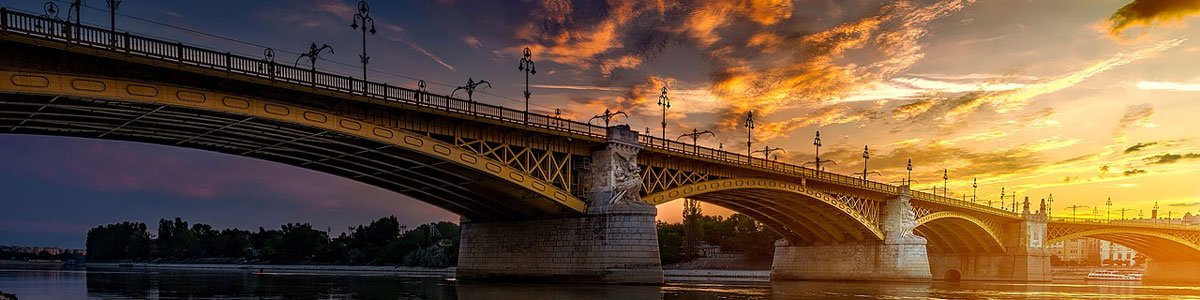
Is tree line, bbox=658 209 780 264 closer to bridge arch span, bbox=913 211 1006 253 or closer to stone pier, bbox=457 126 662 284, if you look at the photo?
bridge arch span, bbox=913 211 1006 253

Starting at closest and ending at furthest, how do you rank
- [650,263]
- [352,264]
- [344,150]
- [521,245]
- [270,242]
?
1. [344,150]
2. [650,263]
3. [521,245]
4. [352,264]
5. [270,242]

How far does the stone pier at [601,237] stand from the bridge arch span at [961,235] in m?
55.9

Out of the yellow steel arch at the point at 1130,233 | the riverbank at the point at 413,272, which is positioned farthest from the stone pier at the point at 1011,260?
the riverbank at the point at 413,272

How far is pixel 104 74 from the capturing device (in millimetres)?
33031

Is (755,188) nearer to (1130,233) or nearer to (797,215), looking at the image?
(797,215)

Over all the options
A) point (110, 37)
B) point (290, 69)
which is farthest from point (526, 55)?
point (110, 37)

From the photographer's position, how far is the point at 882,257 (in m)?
86.5

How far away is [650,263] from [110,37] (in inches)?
1230

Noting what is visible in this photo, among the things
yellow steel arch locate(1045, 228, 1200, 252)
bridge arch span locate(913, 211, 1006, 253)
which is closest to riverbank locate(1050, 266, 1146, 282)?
yellow steel arch locate(1045, 228, 1200, 252)

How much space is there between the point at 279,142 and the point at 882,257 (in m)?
62.7

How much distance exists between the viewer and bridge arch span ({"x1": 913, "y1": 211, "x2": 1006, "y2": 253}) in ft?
328

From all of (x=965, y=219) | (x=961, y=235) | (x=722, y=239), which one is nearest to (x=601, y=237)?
(x=965, y=219)

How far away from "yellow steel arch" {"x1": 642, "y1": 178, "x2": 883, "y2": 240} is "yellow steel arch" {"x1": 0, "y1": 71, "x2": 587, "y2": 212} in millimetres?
8811

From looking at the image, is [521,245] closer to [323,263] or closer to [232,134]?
[232,134]
